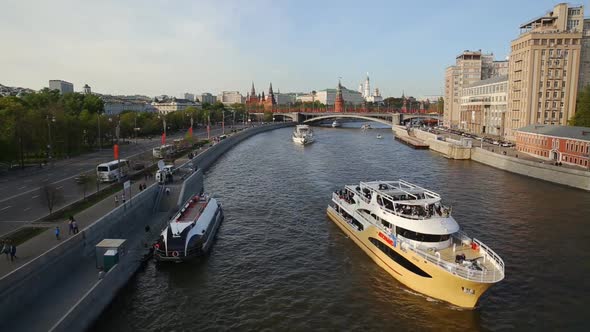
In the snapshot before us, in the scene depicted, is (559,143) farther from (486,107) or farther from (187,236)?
(187,236)

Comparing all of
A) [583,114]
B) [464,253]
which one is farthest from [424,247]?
[583,114]

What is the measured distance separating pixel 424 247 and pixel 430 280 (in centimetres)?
249

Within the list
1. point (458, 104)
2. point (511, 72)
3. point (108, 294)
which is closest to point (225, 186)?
point (108, 294)

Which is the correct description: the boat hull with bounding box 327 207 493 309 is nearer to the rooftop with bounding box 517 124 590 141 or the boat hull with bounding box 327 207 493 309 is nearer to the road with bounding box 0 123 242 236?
the road with bounding box 0 123 242 236

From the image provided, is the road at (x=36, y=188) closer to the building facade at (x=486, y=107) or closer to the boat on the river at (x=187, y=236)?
the boat on the river at (x=187, y=236)

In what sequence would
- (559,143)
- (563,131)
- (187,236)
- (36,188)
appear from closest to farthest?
(187,236)
(36,188)
(559,143)
(563,131)

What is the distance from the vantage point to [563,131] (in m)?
65.7

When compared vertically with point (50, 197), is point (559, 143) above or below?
above

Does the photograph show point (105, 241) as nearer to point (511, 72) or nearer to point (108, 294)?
point (108, 294)

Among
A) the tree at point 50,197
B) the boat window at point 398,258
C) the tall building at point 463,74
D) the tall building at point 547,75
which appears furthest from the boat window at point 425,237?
the tall building at point 463,74

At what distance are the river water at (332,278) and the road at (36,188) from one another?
1036 cm

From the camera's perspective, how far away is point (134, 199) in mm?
36281

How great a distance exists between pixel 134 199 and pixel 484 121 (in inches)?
4279

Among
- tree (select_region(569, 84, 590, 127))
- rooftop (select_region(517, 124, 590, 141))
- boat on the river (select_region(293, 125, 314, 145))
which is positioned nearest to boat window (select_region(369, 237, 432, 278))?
rooftop (select_region(517, 124, 590, 141))
